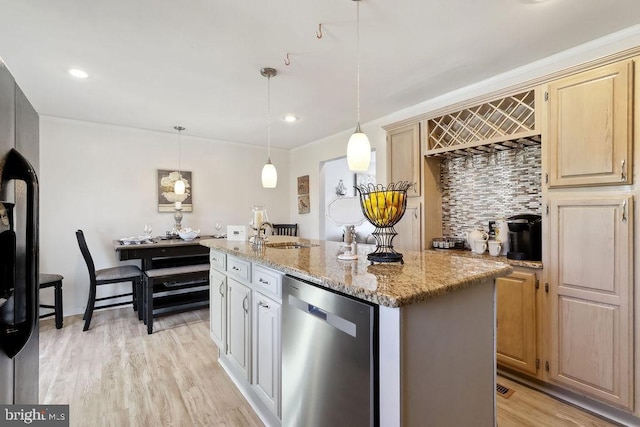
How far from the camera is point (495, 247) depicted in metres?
2.47

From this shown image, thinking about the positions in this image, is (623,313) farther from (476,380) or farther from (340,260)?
(340,260)

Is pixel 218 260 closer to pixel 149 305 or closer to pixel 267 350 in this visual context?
pixel 267 350

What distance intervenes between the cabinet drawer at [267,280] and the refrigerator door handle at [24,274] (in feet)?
3.09

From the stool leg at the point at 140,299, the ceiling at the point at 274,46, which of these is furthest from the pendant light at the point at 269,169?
the stool leg at the point at 140,299

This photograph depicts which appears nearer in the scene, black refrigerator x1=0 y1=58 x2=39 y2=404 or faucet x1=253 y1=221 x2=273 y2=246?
black refrigerator x1=0 y1=58 x2=39 y2=404

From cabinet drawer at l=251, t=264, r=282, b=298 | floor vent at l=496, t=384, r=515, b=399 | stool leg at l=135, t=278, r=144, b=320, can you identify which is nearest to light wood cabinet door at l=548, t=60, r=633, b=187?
floor vent at l=496, t=384, r=515, b=399

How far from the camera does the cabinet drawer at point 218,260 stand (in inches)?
92.8

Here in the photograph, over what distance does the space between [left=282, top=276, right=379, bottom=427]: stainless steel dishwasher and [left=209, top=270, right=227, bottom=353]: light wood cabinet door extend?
952mm

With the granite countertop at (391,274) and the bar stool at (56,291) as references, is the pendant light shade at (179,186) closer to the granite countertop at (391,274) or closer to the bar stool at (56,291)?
the bar stool at (56,291)

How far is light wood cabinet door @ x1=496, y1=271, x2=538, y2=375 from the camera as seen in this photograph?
6.97 feet

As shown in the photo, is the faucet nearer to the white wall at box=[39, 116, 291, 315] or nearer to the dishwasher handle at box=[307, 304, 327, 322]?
the dishwasher handle at box=[307, 304, 327, 322]

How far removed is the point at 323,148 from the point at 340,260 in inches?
132

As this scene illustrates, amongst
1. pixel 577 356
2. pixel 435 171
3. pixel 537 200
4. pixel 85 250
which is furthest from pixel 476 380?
pixel 85 250

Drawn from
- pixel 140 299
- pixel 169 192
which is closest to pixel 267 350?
pixel 140 299
